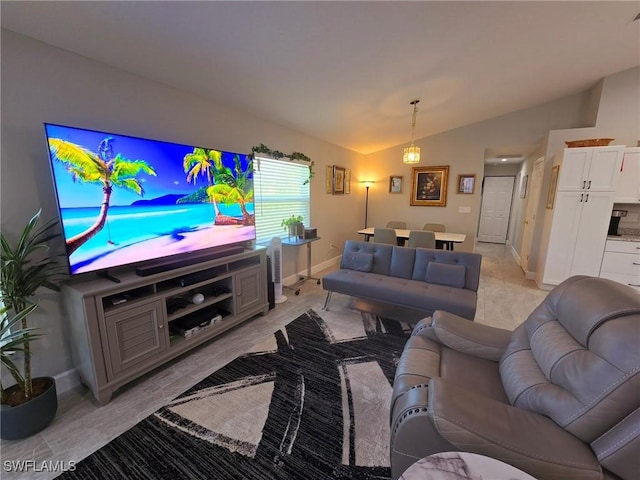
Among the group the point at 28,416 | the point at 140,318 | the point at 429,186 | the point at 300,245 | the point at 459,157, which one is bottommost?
the point at 28,416

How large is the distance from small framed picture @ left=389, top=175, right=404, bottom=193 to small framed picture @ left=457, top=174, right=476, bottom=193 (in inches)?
45.6

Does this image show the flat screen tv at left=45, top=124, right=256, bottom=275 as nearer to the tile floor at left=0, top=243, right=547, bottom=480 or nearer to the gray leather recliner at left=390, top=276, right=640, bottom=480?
the tile floor at left=0, top=243, right=547, bottom=480

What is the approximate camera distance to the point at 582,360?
1021mm

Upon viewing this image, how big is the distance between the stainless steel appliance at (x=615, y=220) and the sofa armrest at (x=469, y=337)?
3.39m

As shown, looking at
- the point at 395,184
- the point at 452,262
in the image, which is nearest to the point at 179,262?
the point at 452,262

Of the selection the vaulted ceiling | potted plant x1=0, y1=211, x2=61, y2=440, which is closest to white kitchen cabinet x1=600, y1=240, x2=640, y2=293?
the vaulted ceiling

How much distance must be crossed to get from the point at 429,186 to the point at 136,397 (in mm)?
5566

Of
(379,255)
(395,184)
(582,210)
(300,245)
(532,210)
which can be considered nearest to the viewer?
(379,255)

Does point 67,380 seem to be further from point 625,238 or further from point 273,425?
point 625,238

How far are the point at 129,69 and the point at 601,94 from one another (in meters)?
5.52

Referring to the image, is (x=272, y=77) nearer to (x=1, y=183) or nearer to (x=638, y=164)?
(x=1, y=183)

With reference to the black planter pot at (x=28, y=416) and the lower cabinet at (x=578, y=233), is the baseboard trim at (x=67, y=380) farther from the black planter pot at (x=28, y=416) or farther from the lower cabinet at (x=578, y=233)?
the lower cabinet at (x=578, y=233)

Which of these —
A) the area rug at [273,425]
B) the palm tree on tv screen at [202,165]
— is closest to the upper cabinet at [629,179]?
the area rug at [273,425]

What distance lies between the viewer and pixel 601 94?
3529 millimetres
